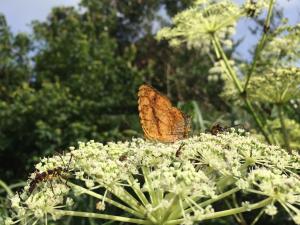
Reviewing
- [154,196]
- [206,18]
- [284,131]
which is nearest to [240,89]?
[284,131]

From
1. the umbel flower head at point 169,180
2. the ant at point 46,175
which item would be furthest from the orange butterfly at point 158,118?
the ant at point 46,175

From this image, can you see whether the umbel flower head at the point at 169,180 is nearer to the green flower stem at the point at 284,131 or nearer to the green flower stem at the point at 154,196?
the green flower stem at the point at 154,196

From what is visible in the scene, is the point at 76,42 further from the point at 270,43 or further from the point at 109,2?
the point at 270,43

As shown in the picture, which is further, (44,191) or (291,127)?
(291,127)

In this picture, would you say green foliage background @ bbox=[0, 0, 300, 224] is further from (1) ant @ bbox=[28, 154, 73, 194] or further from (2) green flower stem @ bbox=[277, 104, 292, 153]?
(1) ant @ bbox=[28, 154, 73, 194]

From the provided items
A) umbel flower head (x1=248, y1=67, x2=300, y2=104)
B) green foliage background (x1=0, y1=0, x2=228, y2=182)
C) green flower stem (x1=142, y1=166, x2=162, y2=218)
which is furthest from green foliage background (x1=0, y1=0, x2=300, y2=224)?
green flower stem (x1=142, y1=166, x2=162, y2=218)

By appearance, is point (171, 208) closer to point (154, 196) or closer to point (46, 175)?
point (154, 196)

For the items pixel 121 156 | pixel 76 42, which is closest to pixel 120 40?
pixel 76 42
